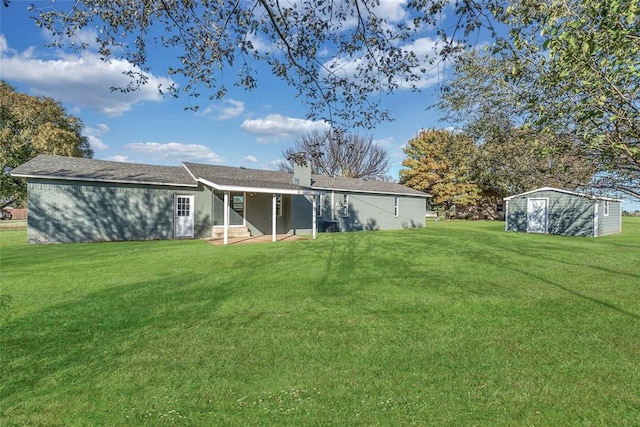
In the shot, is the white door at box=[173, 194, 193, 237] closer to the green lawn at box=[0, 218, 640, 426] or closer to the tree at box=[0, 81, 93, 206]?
the green lawn at box=[0, 218, 640, 426]

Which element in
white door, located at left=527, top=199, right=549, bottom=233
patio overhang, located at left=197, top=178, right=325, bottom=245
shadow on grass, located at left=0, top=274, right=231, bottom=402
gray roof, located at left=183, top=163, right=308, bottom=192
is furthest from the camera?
white door, located at left=527, top=199, right=549, bottom=233

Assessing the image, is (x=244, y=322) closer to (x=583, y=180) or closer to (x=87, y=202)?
(x=583, y=180)

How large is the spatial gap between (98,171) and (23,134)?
10.6m

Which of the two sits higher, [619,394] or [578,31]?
[578,31]

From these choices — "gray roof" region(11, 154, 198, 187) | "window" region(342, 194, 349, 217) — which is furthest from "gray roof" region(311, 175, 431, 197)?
"gray roof" region(11, 154, 198, 187)

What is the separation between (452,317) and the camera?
17.0 ft

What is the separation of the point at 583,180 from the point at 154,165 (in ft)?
59.3

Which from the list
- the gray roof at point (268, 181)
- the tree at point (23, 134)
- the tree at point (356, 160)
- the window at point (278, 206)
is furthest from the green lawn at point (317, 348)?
the tree at point (356, 160)

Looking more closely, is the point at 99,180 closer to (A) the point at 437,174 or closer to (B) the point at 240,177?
(B) the point at 240,177

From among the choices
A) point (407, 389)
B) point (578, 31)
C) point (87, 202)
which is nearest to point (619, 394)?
point (407, 389)

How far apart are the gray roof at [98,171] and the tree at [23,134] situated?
6137 millimetres

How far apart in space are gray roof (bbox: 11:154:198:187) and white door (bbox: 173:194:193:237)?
32.4 inches

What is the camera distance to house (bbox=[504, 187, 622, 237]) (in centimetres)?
1959

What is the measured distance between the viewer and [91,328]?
461cm
